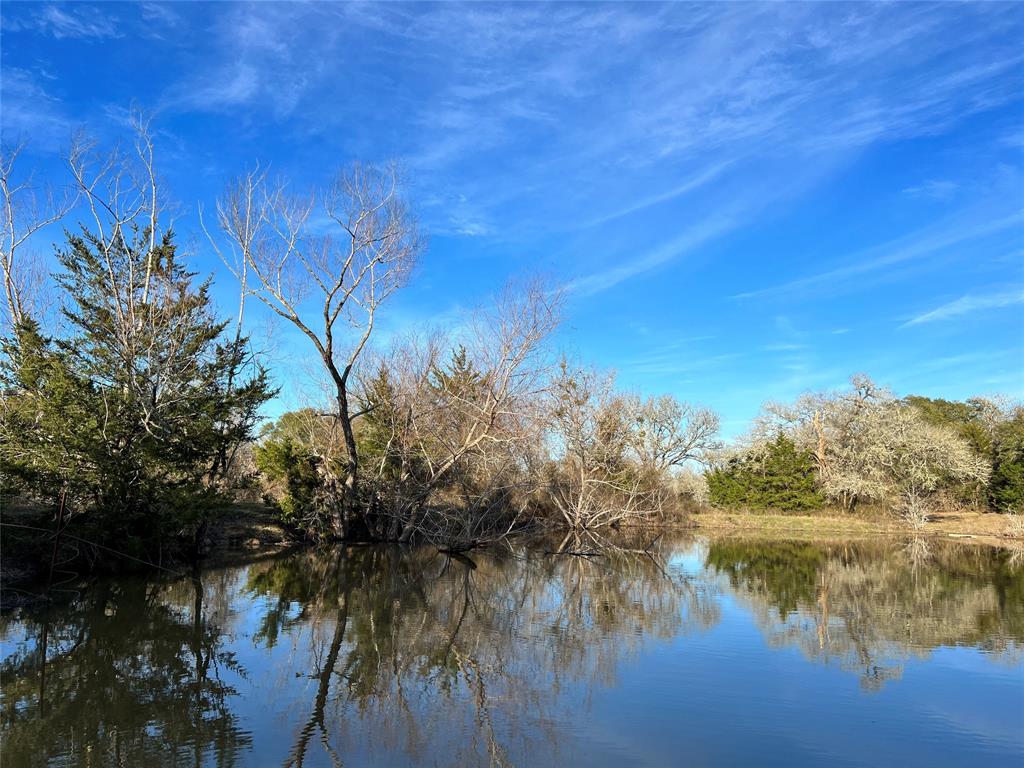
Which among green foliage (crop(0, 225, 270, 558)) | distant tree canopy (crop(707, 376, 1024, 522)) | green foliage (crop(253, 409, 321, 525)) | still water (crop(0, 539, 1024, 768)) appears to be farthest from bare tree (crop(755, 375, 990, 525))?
green foliage (crop(0, 225, 270, 558))

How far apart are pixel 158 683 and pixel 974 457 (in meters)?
41.3

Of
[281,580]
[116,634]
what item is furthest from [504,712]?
[281,580]

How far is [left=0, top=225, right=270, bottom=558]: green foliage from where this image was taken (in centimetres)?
1389

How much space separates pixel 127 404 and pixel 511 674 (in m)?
11.9

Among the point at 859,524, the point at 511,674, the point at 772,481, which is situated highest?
the point at 772,481

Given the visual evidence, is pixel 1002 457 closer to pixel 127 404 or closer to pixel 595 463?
pixel 595 463

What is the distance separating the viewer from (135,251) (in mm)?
18000

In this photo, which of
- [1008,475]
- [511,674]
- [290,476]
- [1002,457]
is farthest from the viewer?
[1002,457]

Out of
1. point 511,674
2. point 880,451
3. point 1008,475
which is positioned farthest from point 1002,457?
point 511,674

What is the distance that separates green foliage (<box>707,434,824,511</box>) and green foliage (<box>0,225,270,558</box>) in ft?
99.8

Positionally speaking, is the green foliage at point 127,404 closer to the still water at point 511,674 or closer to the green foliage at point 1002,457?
the still water at point 511,674

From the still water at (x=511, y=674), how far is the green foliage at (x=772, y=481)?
2373 cm

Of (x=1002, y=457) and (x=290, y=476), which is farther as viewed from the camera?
(x=1002, y=457)

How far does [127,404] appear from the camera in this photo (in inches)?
605
